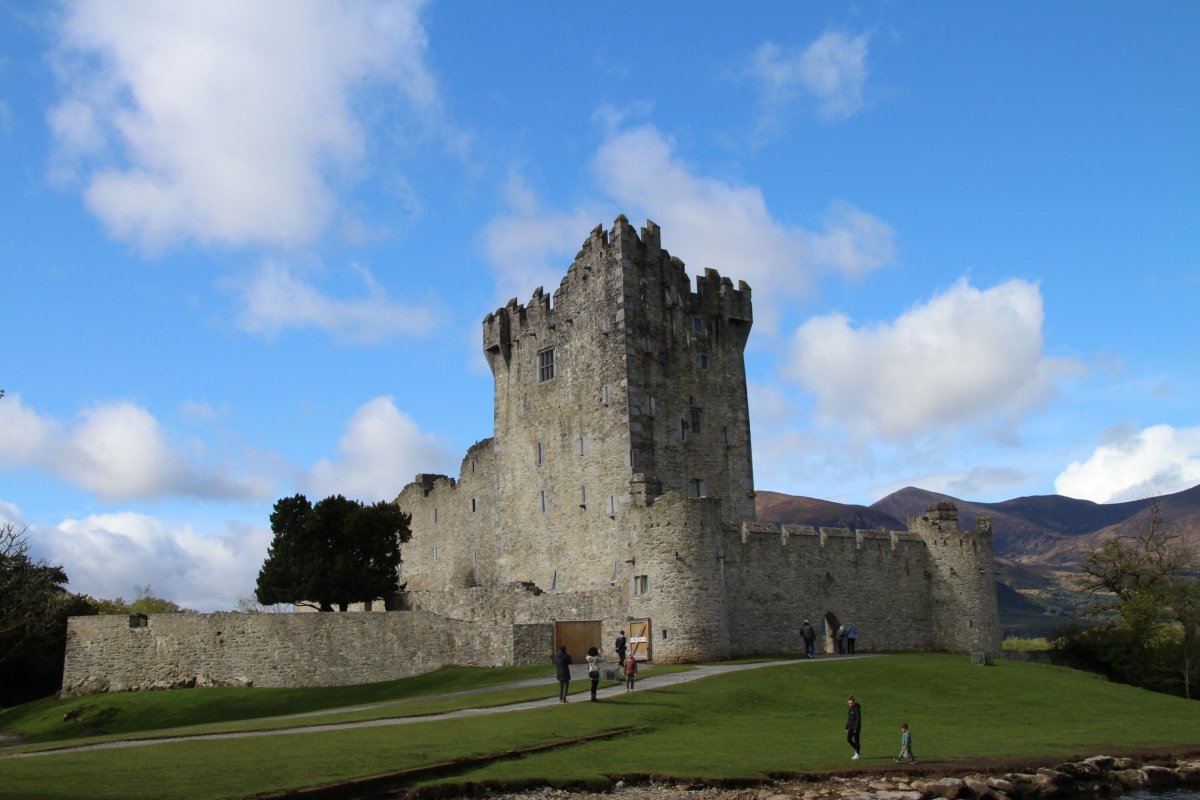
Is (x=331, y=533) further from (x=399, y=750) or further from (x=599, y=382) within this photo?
(x=399, y=750)

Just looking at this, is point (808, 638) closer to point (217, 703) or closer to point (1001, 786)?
point (1001, 786)

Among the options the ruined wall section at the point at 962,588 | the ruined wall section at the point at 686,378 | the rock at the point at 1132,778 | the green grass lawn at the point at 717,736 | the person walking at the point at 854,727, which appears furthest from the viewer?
the ruined wall section at the point at 686,378

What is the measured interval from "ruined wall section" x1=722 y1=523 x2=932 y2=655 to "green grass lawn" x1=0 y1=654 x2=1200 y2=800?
5488 millimetres

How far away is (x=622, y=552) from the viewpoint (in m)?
47.1

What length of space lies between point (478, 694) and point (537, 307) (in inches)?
994

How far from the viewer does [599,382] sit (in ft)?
171

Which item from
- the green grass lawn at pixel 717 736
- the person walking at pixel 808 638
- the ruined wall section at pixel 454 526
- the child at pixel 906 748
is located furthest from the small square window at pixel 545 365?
the child at pixel 906 748

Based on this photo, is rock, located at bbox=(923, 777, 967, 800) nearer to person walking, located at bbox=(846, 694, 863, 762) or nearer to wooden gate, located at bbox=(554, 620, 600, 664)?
person walking, located at bbox=(846, 694, 863, 762)

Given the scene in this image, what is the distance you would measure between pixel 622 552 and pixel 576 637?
496cm

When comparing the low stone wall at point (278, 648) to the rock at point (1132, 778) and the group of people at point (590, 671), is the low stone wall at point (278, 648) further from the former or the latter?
the rock at point (1132, 778)

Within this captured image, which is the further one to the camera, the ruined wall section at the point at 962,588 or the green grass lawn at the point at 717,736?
the ruined wall section at the point at 962,588

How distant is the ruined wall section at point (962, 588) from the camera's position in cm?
4900

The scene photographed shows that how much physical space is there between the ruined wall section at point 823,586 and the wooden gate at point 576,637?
552 centimetres

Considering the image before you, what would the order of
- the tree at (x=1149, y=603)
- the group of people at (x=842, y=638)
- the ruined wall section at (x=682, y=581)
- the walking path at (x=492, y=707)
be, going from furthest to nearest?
the tree at (x=1149, y=603), the group of people at (x=842, y=638), the ruined wall section at (x=682, y=581), the walking path at (x=492, y=707)
